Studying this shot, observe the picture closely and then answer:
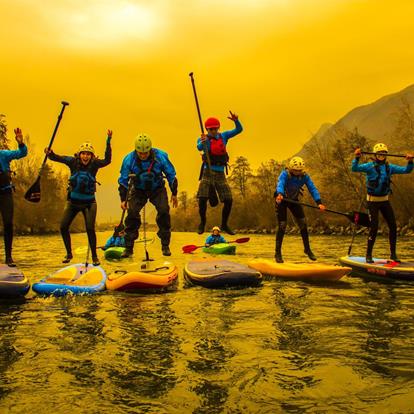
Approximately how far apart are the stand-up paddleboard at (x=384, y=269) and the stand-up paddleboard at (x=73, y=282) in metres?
5.99

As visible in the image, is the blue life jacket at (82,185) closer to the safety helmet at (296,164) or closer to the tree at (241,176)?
the safety helmet at (296,164)

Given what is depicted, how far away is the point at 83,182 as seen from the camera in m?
9.23

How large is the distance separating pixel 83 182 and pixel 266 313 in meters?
4.45

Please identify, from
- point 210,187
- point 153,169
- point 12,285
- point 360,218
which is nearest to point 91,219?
point 153,169

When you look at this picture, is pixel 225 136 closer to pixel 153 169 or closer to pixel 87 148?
pixel 153 169

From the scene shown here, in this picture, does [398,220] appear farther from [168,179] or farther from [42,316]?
[42,316]

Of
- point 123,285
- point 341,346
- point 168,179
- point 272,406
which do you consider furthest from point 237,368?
point 168,179

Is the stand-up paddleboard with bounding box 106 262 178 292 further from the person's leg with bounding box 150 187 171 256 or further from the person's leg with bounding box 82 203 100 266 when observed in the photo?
the person's leg with bounding box 82 203 100 266

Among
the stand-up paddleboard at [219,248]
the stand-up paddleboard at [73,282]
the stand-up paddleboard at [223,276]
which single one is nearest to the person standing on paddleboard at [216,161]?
the stand-up paddleboard at [223,276]

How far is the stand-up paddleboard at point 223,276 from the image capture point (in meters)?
9.55

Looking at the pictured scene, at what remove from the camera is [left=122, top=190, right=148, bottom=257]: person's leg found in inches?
380

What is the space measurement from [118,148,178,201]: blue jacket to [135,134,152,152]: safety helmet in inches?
8.7

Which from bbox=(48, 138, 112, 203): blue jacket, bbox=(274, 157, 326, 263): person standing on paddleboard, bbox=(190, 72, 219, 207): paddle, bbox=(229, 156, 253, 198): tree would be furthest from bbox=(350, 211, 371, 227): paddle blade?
bbox=(229, 156, 253, 198): tree

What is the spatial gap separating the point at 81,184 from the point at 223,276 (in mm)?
3407
